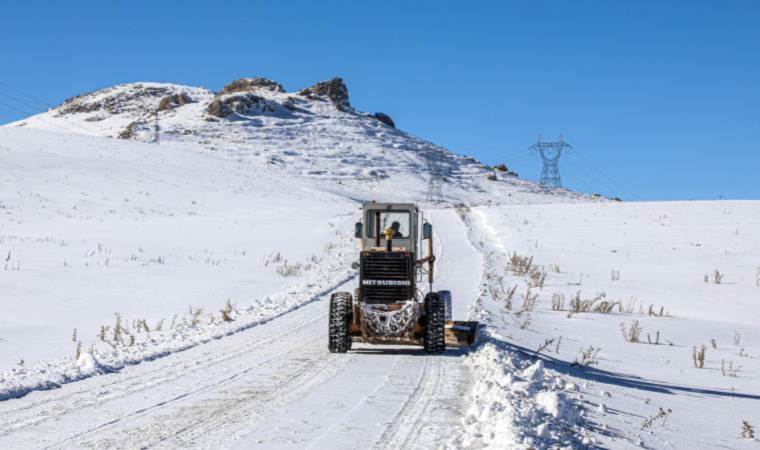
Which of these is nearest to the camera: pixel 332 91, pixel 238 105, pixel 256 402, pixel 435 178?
pixel 256 402

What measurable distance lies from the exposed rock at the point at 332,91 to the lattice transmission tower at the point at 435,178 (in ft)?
95.6

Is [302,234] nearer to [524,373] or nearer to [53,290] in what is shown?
[53,290]

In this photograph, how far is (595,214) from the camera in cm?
5134

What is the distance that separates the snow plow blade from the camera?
12.5 m

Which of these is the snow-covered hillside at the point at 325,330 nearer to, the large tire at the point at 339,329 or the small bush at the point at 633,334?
the small bush at the point at 633,334

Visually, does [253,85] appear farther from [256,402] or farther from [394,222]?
[256,402]

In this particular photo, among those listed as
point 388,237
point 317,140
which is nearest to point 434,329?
point 388,237

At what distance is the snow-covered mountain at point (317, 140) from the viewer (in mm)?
97688

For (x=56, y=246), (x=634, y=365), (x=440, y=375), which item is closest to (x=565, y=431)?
(x=440, y=375)

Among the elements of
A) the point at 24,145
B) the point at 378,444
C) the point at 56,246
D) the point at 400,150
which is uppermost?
the point at 400,150

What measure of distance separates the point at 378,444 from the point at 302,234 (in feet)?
107

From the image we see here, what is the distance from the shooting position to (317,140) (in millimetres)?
120312

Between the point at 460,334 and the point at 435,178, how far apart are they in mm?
92029

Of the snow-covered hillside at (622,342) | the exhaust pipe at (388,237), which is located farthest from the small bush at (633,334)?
the exhaust pipe at (388,237)
